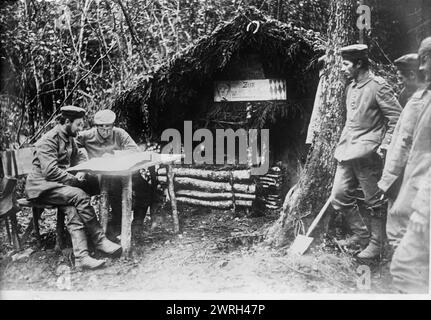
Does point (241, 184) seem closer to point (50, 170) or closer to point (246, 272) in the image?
point (246, 272)

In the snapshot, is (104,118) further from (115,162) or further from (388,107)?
(388,107)

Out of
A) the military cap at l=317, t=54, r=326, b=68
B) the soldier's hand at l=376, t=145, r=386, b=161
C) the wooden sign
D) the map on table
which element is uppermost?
the military cap at l=317, t=54, r=326, b=68

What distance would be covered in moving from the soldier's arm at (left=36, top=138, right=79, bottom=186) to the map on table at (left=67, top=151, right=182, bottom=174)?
15 cm

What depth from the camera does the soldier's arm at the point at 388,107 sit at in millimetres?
4098

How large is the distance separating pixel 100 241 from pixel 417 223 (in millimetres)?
3285

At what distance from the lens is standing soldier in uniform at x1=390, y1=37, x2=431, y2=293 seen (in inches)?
Answer: 148

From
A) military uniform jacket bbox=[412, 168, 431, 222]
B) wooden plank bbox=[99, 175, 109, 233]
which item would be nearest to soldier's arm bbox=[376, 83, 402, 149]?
military uniform jacket bbox=[412, 168, 431, 222]

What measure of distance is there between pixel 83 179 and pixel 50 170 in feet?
1.31

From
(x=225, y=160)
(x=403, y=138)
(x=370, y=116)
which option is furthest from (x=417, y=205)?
(x=225, y=160)

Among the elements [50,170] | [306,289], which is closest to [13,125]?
[50,170]

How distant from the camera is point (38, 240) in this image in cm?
489

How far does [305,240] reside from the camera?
4.51 m

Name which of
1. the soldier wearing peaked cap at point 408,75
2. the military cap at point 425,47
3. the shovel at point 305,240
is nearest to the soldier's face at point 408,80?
the soldier wearing peaked cap at point 408,75

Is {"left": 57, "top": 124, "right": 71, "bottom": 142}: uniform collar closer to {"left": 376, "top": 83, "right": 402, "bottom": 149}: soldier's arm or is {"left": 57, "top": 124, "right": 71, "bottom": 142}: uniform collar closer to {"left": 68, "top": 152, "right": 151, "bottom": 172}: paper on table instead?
{"left": 68, "top": 152, "right": 151, "bottom": 172}: paper on table
